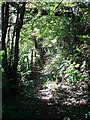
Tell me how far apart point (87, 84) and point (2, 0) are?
4.65 metres

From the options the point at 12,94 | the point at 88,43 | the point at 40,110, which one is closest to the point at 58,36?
the point at 88,43

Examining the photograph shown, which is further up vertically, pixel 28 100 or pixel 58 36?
pixel 58 36

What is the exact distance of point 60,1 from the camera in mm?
12875

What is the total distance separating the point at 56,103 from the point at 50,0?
5.32 meters

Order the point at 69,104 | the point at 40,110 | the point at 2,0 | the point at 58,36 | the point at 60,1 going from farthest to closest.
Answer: the point at 58,36
the point at 60,1
the point at 2,0
the point at 69,104
the point at 40,110

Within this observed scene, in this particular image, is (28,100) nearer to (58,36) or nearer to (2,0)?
(2,0)

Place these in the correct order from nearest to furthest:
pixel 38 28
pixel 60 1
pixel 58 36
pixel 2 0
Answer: pixel 2 0 → pixel 60 1 → pixel 58 36 → pixel 38 28

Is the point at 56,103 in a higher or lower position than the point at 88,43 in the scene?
lower

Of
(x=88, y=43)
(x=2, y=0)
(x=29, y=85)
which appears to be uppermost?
(x=2, y=0)

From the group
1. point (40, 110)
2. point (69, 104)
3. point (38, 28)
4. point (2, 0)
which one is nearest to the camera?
point (40, 110)

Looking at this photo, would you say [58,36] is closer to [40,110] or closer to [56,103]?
[56,103]

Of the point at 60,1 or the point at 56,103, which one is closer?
the point at 56,103

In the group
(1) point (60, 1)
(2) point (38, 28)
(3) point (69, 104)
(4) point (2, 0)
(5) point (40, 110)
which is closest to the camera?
(5) point (40, 110)

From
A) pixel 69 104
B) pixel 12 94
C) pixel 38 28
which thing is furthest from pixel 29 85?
pixel 38 28
